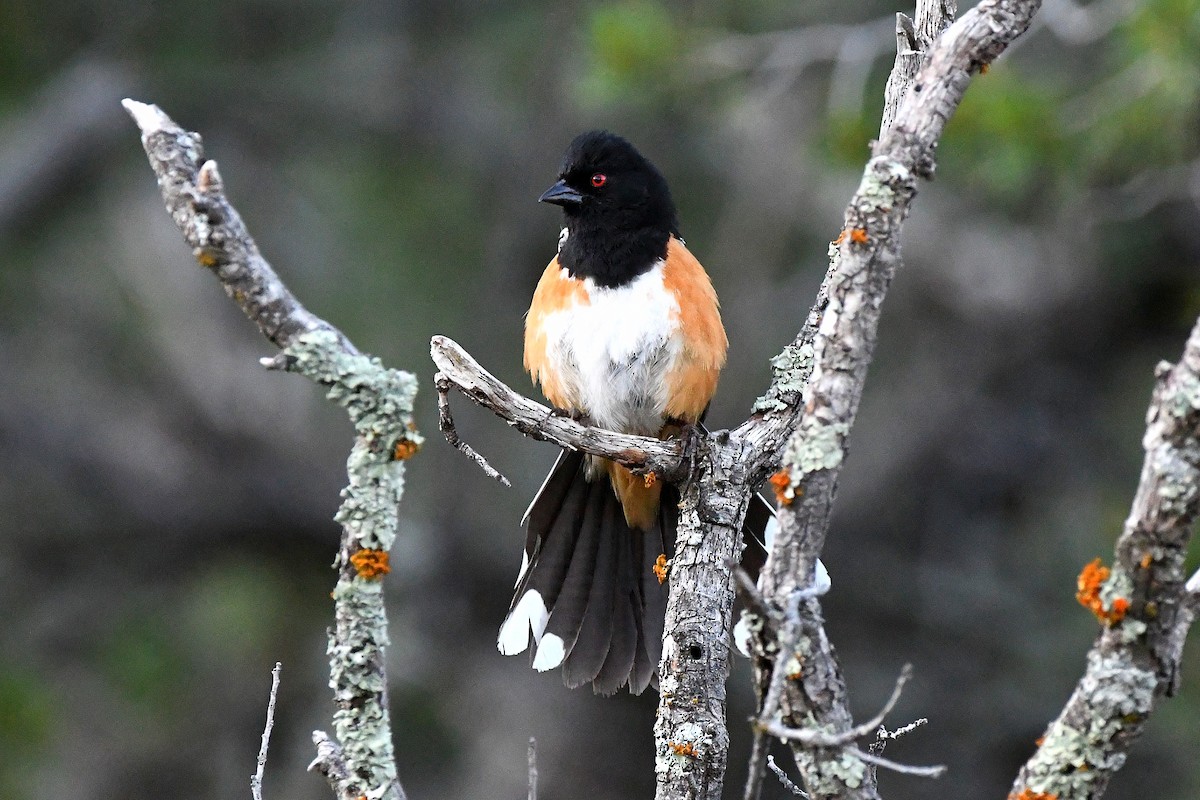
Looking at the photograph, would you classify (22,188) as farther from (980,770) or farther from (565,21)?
(980,770)

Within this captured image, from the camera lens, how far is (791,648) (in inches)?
63.1

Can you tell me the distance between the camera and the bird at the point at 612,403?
3219mm

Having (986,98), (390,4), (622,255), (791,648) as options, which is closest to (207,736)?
(390,4)

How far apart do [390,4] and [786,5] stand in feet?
5.54

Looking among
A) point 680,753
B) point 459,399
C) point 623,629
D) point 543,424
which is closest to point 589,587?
point 623,629

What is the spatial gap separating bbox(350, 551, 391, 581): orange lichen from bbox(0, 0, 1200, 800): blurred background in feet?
10.4

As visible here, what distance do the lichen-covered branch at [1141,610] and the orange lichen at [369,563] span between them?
0.84m

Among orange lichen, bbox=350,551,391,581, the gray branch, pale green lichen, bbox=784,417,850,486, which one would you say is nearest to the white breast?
the gray branch

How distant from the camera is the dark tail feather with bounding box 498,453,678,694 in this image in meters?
3.14

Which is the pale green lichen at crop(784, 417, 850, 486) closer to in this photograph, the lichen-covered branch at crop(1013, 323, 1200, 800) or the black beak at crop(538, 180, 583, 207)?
the lichen-covered branch at crop(1013, 323, 1200, 800)

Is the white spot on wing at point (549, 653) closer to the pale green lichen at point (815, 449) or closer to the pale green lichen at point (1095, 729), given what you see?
the pale green lichen at point (815, 449)

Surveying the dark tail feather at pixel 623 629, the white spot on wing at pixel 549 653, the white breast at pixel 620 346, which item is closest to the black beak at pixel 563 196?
the white breast at pixel 620 346

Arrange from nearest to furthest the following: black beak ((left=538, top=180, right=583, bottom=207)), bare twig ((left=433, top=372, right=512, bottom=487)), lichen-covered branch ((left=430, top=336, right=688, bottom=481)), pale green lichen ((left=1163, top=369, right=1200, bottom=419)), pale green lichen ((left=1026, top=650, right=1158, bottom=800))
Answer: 1. pale green lichen ((left=1163, top=369, right=1200, bottom=419))
2. pale green lichen ((left=1026, top=650, right=1158, bottom=800))
3. bare twig ((left=433, top=372, right=512, bottom=487))
4. lichen-covered branch ((left=430, top=336, right=688, bottom=481))
5. black beak ((left=538, top=180, right=583, bottom=207))

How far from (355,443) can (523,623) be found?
4.88ft
